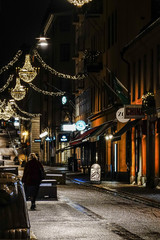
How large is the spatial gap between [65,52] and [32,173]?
5994 centimetres

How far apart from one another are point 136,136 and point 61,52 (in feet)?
→ 148

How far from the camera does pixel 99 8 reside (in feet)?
149

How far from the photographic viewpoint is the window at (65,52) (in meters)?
77.9

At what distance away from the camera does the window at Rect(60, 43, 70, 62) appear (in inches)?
3066

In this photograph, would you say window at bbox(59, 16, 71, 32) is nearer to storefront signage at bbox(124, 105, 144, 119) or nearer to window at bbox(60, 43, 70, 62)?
window at bbox(60, 43, 70, 62)

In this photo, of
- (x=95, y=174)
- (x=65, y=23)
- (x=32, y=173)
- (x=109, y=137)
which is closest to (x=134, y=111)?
(x=95, y=174)

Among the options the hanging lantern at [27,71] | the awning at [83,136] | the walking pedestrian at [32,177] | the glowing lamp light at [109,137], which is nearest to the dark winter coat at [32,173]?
the walking pedestrian at [32,177]

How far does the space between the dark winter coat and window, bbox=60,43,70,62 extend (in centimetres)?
5919

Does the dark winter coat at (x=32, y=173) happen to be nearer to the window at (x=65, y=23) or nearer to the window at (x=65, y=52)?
the window at (x=65, y=52)

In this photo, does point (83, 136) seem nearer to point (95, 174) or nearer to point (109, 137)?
point (109, 137)

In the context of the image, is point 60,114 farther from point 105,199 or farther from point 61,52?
point 105,199

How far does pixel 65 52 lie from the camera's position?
7806cm

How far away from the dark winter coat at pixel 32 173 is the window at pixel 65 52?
5919cm

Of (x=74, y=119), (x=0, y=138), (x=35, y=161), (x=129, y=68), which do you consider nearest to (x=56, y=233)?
(x=35, y=161)
